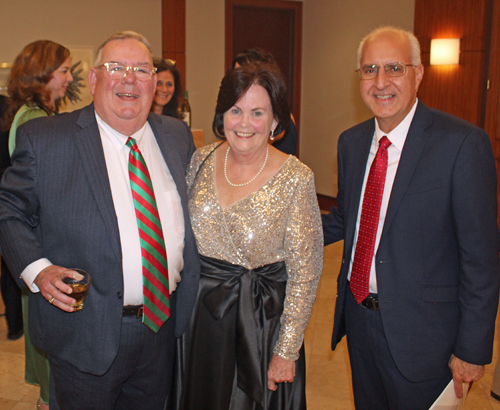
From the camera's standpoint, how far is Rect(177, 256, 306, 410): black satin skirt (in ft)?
6.32

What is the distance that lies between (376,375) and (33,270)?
1376mm

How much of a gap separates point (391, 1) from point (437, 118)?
5.29m

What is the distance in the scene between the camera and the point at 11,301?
363cm

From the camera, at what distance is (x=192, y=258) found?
1.95 metres

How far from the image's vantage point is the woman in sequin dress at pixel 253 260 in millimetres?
1883

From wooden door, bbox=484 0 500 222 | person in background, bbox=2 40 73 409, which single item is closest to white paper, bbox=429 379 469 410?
person in background, bbox=2 40 73 409

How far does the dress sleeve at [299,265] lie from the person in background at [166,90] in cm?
233

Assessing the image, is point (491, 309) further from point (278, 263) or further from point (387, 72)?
point (387, 72)

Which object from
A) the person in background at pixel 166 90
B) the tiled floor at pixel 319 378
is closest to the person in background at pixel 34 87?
the tiled floor at pixel 319 378

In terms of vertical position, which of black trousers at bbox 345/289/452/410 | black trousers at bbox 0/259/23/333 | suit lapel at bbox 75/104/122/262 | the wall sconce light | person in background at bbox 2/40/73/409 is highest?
the wall sconce light

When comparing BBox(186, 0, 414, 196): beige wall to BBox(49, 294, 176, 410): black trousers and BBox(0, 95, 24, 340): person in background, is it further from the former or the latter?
BBox(49, 294, 176, 410): black trousers

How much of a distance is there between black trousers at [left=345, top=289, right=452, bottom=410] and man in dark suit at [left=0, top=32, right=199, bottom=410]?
27.1 inches

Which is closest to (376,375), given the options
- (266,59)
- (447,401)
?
(447,401)

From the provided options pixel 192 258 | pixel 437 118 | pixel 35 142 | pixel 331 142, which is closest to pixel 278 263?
pixel 192 258
